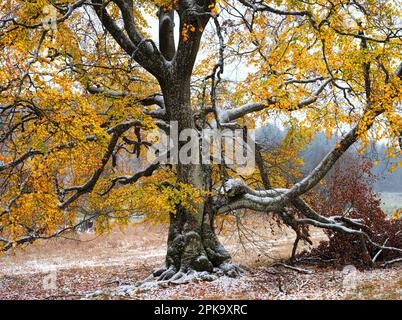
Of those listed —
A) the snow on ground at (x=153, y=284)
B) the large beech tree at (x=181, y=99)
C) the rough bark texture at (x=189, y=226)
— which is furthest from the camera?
the rough bark texture at (x=189, y=226)

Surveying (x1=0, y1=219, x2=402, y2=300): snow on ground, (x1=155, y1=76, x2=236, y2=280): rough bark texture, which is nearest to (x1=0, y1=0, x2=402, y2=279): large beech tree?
Result: (x1=155, y1=76, x2=236, y2=280): rough bark texture

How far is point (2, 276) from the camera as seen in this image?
1631 cm

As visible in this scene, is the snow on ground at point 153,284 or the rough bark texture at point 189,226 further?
the rough bark texture at point 189,226

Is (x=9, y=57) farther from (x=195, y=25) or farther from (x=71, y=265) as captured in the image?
(x=71, y=265)

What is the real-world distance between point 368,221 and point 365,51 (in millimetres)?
6247

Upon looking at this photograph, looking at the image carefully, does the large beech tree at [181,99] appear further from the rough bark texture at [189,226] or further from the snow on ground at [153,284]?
the snow on ground at [153,284]

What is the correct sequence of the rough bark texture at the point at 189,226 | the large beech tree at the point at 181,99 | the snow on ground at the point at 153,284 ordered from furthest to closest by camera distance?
1. the rough bark texture at the point at 189,226
2. the snow on ground at the point at 153,284
3. the large beech tree at the point at 181,99

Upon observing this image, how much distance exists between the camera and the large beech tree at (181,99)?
8.31 meters

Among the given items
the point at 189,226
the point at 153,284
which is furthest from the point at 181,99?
the point at 153,284

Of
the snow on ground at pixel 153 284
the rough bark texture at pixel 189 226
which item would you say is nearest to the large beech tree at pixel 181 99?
the rough bark texture at pixel 189 226

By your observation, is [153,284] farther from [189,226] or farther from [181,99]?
[181,99]

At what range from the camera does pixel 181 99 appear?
11312 mm

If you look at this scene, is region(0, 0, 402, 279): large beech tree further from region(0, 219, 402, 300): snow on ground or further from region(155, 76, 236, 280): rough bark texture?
region(0, 219, 402, 300): snow on ground
